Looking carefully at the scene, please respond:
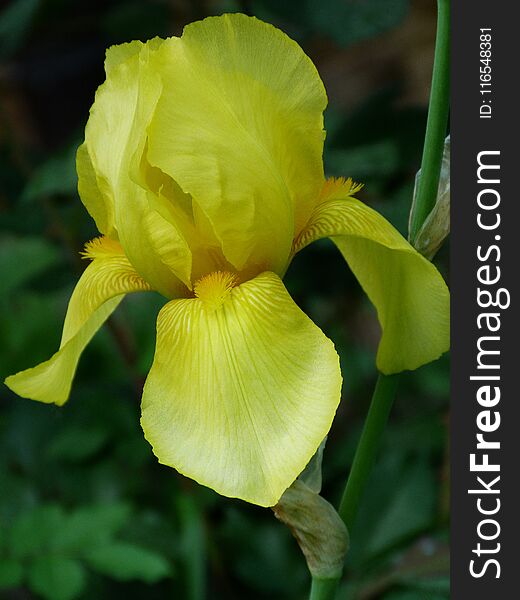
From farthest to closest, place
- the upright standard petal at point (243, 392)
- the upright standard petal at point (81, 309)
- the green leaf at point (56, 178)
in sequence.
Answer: the green leaf at point (56, 178), the upright standard petal at point (81, 309), the upright standard petal at point (243, 392)

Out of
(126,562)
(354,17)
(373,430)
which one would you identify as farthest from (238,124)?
(354,17)

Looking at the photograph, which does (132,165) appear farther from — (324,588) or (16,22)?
(16,22)

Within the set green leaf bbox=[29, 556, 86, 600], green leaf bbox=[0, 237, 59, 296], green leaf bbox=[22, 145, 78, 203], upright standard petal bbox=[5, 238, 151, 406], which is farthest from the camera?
green leaf bbox=[0, 237, 59, 296]

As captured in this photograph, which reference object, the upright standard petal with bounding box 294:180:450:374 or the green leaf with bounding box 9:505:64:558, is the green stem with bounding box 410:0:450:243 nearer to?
the upright standard petal with bounding box 294:180:450:374

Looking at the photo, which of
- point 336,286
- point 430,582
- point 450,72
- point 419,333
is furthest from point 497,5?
point 336,286

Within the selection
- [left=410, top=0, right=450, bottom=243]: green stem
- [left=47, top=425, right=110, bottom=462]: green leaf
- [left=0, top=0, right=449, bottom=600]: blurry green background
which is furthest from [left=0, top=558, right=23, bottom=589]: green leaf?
[left=410, top=0, right=450, bottom=243]: green stem

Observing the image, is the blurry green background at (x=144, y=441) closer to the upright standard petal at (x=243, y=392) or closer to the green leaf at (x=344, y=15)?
the green leaf at (x=344, y=15)

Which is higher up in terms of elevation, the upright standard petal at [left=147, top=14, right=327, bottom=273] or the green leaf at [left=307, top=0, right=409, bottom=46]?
the green leaf at [left=307, top=0, right=409, bottom=46]

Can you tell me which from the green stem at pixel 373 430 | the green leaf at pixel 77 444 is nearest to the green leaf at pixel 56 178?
the green leaf at pixel 77 444


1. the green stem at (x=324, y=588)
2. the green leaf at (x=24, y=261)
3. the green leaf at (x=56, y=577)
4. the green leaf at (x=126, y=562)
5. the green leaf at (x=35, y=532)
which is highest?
the green leaf at (x=24, y=261)
